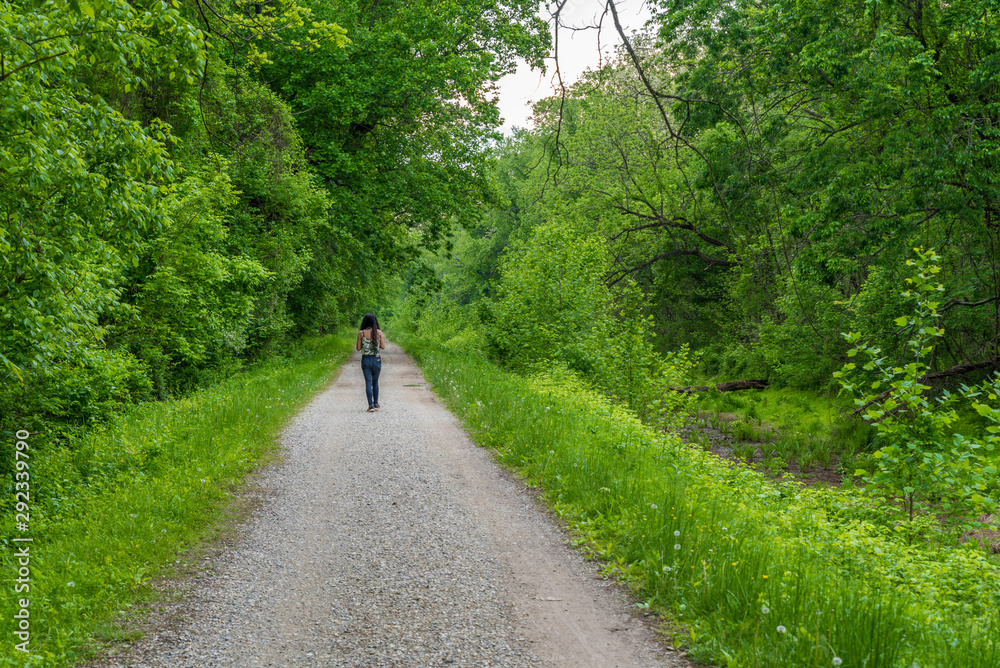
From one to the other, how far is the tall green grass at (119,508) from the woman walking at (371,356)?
2.18 m

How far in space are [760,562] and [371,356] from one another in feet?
31.4

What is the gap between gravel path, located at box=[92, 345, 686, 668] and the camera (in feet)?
11.8

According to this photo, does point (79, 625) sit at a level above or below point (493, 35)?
below

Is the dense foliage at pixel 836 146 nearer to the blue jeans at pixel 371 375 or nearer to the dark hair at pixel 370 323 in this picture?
the dark hair at pixel 370 323

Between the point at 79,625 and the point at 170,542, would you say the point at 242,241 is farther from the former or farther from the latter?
the point at 79,625

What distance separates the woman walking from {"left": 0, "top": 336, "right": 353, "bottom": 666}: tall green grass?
2.18m

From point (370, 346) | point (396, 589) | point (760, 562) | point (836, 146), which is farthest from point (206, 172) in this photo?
point (836, 146)

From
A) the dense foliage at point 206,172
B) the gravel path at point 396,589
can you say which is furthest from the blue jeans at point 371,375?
the gravel path at point 396,589

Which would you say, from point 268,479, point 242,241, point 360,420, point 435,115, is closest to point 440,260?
point 435,115

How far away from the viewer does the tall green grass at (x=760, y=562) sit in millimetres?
3301

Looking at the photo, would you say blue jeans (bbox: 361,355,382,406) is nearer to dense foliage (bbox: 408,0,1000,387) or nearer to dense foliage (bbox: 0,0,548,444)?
dense foliage (bbox: 0,0,548,444)

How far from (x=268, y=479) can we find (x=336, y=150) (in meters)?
15.7

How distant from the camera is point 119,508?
5.56 metres

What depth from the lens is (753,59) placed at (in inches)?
563
